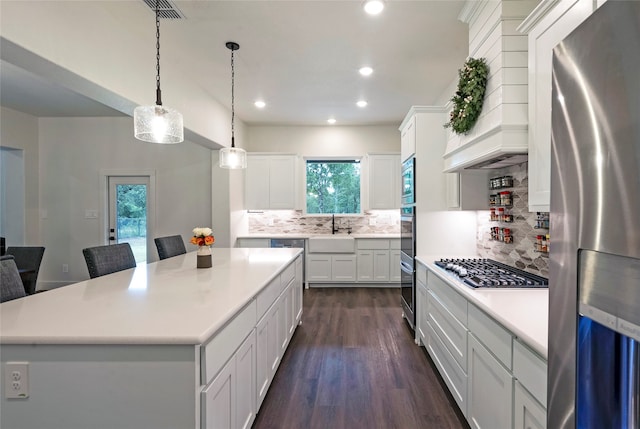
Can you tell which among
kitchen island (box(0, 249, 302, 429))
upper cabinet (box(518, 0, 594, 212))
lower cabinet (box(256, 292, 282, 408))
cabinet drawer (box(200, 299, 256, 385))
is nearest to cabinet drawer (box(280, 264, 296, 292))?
lower cabinet (box(256, 292, 282, 408))

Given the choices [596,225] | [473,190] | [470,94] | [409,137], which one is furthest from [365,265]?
A: [596,225]

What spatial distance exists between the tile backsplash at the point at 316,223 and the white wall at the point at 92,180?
102 cm

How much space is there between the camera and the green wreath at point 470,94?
6.82 ft

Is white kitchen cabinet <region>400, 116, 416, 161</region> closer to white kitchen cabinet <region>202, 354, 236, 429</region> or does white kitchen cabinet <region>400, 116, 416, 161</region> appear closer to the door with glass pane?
white kitchen cabinet <region>202, 354, 236, 429</region>

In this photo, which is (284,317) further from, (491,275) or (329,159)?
(329,159)

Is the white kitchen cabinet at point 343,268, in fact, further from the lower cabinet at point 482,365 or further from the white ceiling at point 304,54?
the lower cabinet at point 482,365

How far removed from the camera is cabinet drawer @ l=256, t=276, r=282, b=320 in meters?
1.97

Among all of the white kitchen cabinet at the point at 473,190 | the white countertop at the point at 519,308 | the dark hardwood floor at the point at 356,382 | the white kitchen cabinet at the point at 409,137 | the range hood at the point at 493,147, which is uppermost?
the white kitchen cabinet at the point at 409,137

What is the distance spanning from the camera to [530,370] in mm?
1211

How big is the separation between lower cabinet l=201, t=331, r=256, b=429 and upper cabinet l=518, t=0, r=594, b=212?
1.72 metres

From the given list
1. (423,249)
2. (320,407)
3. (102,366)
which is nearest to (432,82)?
(423,249)

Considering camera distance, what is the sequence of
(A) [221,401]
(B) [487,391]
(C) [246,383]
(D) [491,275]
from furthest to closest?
(D) [491,275], (C) [246,383], (B) [487,391], (A) [221,401]

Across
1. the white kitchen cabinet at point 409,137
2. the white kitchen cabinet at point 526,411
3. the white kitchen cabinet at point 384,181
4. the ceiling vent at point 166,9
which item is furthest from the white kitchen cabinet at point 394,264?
the ceiling vent at point 166,9

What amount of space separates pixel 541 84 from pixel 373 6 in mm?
1346
